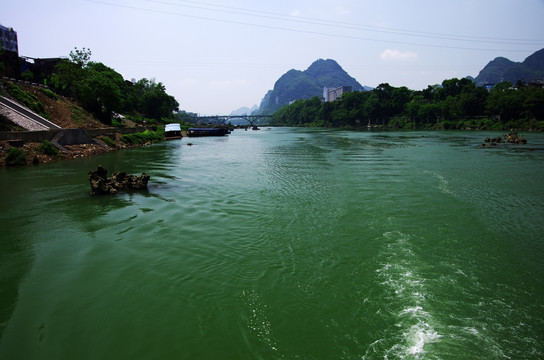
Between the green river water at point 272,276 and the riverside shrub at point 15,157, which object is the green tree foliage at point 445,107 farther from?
the riverside shrub at point 15,157

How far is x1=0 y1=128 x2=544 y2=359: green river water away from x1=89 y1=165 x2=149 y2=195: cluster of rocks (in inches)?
38.6

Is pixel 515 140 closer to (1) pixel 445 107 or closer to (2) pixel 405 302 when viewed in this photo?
(2) pixel 405 302

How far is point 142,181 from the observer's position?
59.4ft

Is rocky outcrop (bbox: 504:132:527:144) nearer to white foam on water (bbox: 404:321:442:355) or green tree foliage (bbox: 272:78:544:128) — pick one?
green tree foliage (bbox: 272:78:544:128)

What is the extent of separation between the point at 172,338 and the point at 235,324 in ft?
4.15

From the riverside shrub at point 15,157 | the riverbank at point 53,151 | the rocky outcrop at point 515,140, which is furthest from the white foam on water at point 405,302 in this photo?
the rocky outcrop at point 515,140

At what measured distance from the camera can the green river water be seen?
5.82 metres

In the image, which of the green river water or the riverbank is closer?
the green river water

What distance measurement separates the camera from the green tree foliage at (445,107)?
9069 centimetres

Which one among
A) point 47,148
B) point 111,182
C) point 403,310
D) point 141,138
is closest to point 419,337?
point 403,310

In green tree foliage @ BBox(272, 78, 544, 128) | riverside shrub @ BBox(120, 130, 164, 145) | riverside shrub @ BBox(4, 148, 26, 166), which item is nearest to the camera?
riverside shrub @ BBox(4, 148, 26, 166)

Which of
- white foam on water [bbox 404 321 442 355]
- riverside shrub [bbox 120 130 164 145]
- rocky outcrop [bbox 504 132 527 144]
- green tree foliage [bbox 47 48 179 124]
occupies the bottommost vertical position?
white foam on water [bbox 404 321 442 355]

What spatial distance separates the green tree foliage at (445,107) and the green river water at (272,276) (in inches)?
3852

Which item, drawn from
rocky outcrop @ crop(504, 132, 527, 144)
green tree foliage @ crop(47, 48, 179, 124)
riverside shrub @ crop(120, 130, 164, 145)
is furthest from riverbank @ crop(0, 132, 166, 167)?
rocky outcrop @ crop(504, 132, 527, 144)
